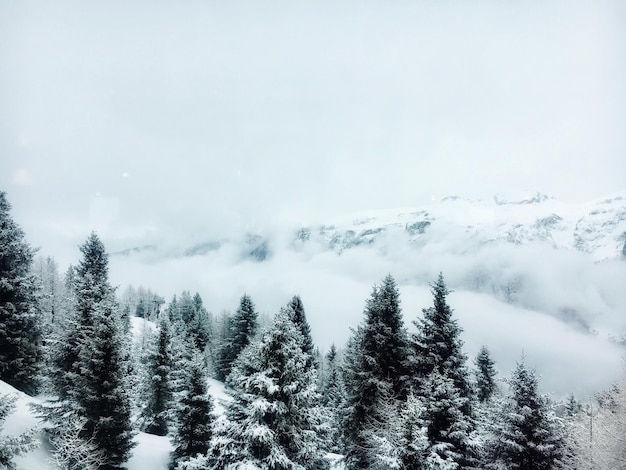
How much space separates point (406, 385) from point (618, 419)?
11.2 meters

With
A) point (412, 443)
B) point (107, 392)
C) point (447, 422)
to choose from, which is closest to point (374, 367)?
point (447, 422)

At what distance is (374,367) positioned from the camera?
90.3 feet

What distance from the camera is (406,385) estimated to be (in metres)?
26.7

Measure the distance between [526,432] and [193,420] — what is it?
20.9m

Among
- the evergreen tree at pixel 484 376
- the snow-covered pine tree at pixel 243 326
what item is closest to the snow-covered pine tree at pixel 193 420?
the snow-covered pine tree at pixel 243 326

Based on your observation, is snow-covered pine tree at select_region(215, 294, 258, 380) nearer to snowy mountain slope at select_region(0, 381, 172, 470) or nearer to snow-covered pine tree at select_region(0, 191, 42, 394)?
snowy mountain slope at select_region(0, 381, 172, 470)

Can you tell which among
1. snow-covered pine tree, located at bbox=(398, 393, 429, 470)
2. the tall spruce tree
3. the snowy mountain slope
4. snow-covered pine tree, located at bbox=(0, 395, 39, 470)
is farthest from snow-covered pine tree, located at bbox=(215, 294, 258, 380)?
snow-covered pine tree, located at bbox=(0, 395, 39, 470)

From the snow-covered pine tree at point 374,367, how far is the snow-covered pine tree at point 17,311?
23.6 metres

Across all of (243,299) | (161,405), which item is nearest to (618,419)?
(161,405)

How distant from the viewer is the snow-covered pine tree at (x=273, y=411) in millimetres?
17797

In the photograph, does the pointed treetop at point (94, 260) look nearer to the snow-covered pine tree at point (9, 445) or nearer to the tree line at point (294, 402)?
the tree line at point (294, 402)

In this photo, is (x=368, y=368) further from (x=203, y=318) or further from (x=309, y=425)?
(x=203, y=318)

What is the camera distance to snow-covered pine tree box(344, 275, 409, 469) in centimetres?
2675

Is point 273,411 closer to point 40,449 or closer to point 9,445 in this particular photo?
point 9,445
